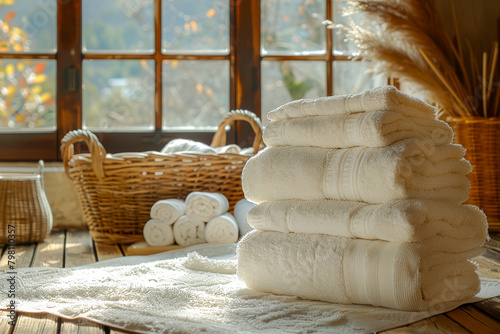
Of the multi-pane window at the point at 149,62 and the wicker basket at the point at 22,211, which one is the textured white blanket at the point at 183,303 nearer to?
the wicker basket at the point at 22,211

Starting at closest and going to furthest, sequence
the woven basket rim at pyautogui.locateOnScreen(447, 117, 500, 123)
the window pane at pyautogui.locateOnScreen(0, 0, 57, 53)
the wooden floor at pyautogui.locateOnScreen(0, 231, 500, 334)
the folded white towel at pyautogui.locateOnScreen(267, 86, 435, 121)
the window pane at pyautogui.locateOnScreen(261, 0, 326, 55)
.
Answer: the wooden floor at pyautogui.locateOnScreen(0, 231, 500, 334), the folded white towel at pyautogui.locateOnScreen(267, 86, 435, 121), the woven basket rim at pyautogui.locateOnScreen(447, 117, 500, 123), the window pane at pyautogui.locateOnScreen(0, 0, 57, 53), the window pane at pyautogui.locateOnScreen(261, 0, 326, 55)

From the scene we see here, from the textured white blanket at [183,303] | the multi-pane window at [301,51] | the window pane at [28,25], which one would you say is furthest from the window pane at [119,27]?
the textured white blanket at [183,303]

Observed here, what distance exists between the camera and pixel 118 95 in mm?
2186

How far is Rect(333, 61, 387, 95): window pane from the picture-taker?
229 cm

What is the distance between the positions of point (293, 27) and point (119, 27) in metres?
0.67

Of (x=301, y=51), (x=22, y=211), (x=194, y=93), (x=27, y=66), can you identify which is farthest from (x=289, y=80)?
(x=22, y=211)

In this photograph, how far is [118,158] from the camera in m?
1.71

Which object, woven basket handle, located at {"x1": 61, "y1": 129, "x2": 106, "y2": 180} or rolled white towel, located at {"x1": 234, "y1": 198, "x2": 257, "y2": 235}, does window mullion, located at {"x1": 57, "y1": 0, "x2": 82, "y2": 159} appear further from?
rolled white towel, located at {"x1": 234, "y1": 198, "x2": 257, "y2": 235}

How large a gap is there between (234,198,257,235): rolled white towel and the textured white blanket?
37 centimetres

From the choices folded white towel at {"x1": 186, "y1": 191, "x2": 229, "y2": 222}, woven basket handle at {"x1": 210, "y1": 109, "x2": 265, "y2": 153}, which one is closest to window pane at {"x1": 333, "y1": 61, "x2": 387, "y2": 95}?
woven basket handle at {"x1": 210, "y1": 109, "x2": 265, "y2": 153}

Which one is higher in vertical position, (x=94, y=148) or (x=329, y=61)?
(x=329, y=61)

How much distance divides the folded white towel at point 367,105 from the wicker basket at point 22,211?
97 centimetres

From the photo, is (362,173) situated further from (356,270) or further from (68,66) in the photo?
(68,66)

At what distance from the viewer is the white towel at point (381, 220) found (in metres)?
0.93
